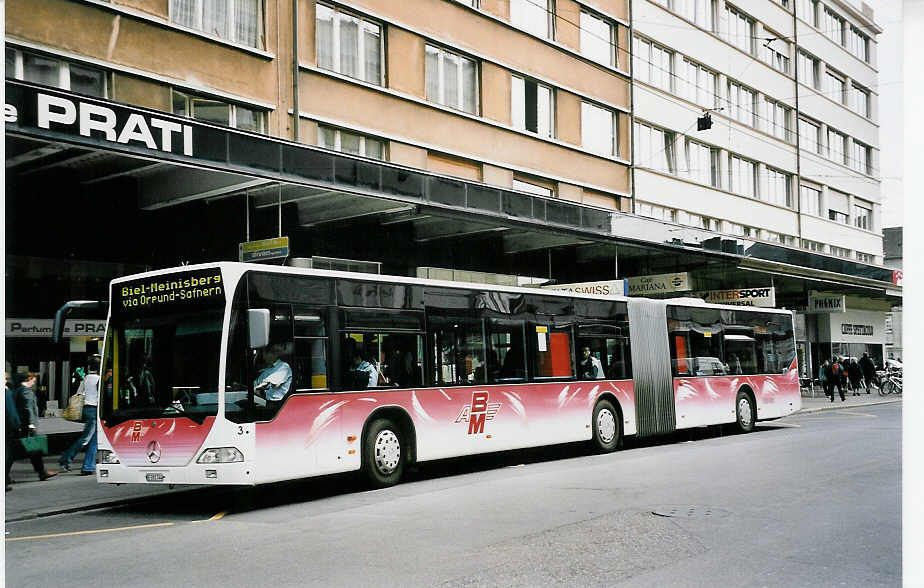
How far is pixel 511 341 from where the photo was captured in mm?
15195

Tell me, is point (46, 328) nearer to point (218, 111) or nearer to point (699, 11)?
point (218, 111)

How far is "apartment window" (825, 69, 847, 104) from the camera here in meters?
29.5

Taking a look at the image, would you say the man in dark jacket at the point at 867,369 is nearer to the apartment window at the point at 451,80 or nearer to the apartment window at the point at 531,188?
the apartment window at the point at 531,188

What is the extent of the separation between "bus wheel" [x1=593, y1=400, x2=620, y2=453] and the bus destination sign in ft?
27.4

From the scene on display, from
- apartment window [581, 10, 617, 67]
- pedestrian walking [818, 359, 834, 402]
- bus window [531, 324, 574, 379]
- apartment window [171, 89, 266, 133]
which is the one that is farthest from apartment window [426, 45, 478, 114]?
pedestrian walking [818, 359, 834, 402]

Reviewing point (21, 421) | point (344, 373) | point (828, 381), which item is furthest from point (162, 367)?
point (828, 381)

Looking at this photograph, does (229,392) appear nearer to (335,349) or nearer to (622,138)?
(335,349)

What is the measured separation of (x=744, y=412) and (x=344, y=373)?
12068 mm

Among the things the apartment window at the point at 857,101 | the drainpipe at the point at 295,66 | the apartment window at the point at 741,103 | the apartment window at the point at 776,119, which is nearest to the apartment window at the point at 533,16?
the drainpipe at the point at 295,66

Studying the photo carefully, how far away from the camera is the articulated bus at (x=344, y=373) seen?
427 inches

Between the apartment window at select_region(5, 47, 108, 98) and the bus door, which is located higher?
the apartment window at select_region(5, 47, 108, 98)

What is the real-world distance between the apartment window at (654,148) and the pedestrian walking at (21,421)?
22.5m

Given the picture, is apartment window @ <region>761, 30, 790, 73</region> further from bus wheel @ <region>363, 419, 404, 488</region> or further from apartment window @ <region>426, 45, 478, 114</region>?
bus wheel @ <region>363, 419, 404, 488</region>

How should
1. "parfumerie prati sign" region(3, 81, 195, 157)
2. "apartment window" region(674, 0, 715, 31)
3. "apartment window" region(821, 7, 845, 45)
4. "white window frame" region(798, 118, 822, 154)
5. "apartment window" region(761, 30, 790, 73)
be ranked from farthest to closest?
"apartment window" region(761, 30, 790, 73), "white window frame" region(798, 118, 822, 154), "apartment window" region(674, 0, 715, 31), "apartment window" region(821, 7, 845, 45), "parfumerie prati sign" region(3, 81, 195, 157)
